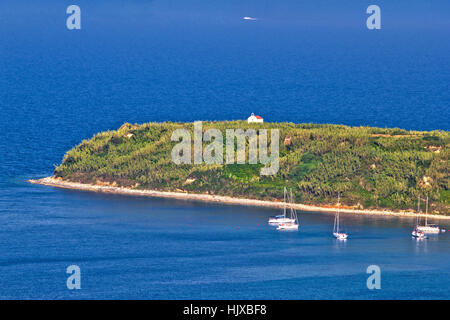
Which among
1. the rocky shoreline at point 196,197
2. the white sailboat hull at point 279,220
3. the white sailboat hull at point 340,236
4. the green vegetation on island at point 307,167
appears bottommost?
the white sailboat hull at point 340,236

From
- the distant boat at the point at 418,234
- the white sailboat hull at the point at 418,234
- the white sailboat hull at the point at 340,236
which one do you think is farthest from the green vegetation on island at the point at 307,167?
the white sailboat hull at the point at 340,236

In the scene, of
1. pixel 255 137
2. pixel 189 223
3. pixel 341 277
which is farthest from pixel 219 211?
pixel 341 277

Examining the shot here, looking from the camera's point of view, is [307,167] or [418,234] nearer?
[418,234]

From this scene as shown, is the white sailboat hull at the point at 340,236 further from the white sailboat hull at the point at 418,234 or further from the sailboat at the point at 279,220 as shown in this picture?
the white sailboat hull at the point at 418,234

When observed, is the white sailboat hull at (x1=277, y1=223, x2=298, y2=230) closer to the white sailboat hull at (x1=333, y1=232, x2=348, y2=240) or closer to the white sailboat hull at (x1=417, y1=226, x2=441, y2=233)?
the white sailboat hull at (x1=333, y1=232, x2=348, y2=240)

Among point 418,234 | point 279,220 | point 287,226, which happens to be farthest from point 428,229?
point 279,220

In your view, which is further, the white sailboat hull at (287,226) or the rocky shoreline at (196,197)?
the rocky shoreline at (196,197)

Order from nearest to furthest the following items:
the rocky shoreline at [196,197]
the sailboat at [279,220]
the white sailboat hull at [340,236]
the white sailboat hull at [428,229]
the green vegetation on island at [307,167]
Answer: the white sailboat hull at [340,236], the white sailboat hull at [428,229], the sailboat at [279,220], the rocky shoreline at [196,197], the green vegetation on island at [307,167]

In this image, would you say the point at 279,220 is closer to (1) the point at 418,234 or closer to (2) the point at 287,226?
(2) the point at 287,226

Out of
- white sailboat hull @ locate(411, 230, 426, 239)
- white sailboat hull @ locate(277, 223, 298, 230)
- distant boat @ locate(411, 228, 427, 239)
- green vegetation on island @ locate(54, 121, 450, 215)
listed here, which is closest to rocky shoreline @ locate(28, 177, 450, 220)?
green vegetation on island @ locate(54, 121, 450, 215)
